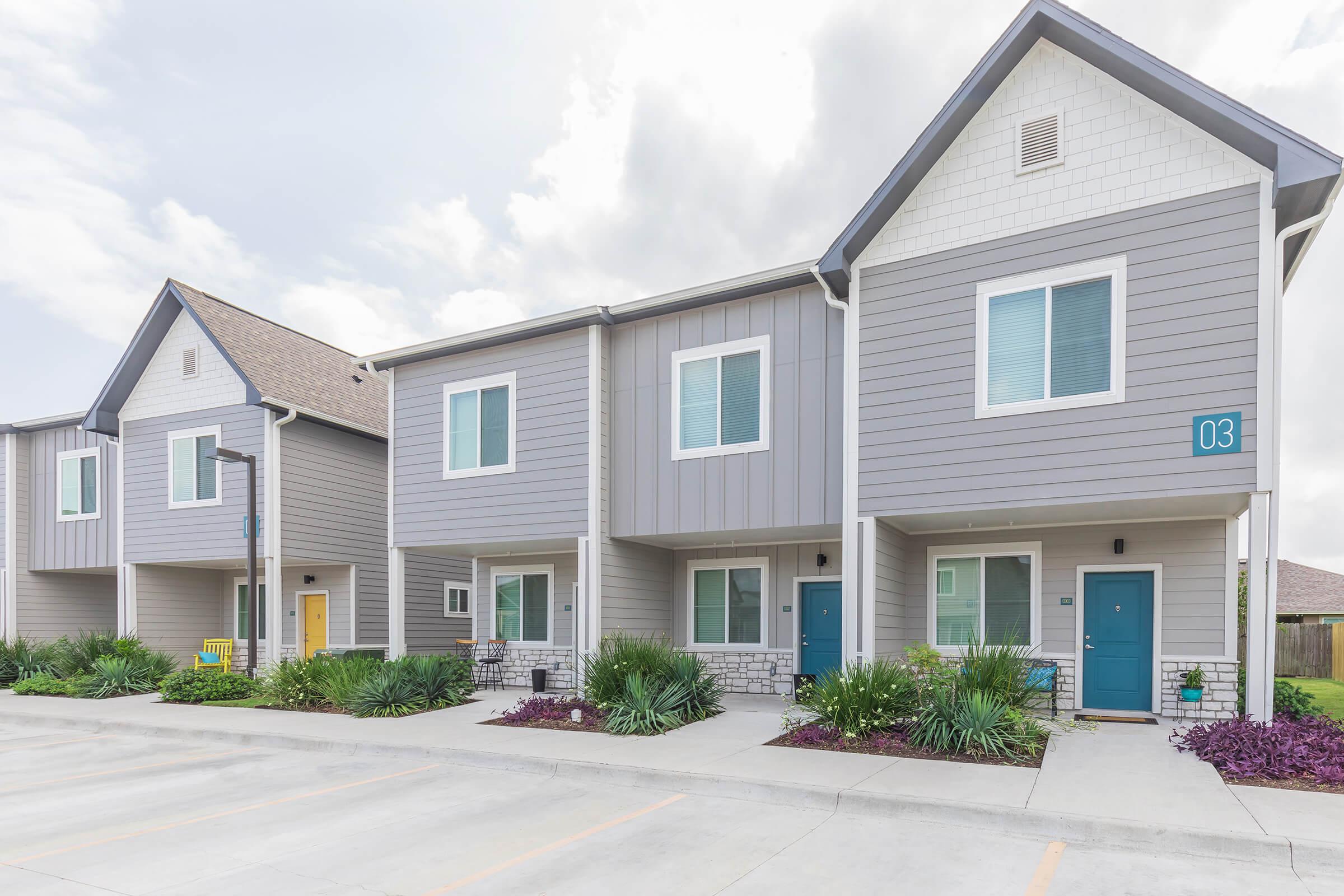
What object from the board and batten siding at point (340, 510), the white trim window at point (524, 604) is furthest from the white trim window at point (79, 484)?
the white trim window at point (524, 604)

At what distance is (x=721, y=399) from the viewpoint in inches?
480

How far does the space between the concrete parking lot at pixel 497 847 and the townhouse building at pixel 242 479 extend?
8630 mm

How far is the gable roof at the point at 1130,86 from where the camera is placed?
321 inches

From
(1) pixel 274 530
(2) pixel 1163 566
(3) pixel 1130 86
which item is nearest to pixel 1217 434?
(2) pixel 1163 566

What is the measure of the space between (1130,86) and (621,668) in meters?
9.04

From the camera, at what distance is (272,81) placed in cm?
1834

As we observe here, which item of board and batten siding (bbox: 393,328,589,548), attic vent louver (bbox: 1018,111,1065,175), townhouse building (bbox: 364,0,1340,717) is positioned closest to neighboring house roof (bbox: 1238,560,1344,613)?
townhouse building (bbox: 364,0,1340,717)

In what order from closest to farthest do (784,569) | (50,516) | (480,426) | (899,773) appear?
1. (899,773)
2. (784,569)
3. (480,426)
4. (50,516)

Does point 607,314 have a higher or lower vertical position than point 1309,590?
higher

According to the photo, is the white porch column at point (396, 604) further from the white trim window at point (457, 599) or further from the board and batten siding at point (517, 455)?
the white trim window at point (457, 599)

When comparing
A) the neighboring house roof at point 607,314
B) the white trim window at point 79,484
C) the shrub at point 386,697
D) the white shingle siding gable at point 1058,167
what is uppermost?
the white shingle siding gable at point 1058,167

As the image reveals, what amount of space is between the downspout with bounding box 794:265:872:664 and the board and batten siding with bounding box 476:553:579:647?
5.88 metres

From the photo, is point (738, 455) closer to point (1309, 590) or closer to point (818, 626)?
point (818, 626)

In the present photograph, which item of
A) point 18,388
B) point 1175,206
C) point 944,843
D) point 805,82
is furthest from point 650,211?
point 944,843
